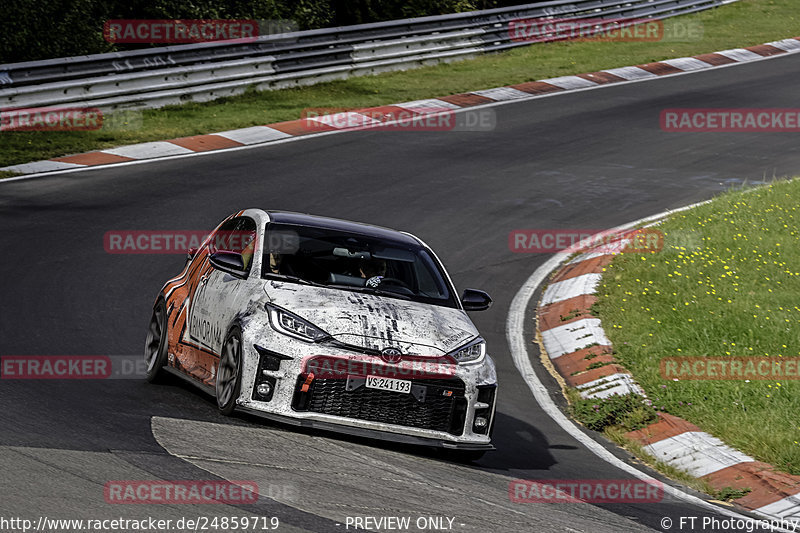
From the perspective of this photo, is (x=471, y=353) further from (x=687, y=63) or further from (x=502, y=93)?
(x=687, y=63)

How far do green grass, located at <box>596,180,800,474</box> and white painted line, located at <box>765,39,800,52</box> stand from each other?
15.2 meters

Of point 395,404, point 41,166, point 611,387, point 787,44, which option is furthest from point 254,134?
point 787,44

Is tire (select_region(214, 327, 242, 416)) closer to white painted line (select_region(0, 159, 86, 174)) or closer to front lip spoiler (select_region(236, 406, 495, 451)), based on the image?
front lip spoiler (select_region(236, 406, 495, 451))

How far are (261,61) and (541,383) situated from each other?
13.0 metres

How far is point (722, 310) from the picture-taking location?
11.2 m

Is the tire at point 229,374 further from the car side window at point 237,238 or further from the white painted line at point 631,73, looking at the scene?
the white painted line at point 631,73

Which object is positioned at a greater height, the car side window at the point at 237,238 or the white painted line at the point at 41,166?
the car side window at the point at 237,238

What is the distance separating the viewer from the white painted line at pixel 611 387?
9.84m

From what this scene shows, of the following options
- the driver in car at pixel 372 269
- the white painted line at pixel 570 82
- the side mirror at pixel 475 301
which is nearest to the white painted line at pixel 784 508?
the side mirror at pixel 475 301

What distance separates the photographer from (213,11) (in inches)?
910

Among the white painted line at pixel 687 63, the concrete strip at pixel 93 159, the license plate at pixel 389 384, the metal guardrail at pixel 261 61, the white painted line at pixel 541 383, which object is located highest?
the metal guardrail at pixel 261 61

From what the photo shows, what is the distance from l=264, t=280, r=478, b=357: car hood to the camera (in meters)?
7.38

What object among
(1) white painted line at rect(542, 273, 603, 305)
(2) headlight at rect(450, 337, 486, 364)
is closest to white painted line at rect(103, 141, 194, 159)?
(1) white painted line at rect(542, 273, 603, 305)

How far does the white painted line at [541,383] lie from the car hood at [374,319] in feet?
5.16
